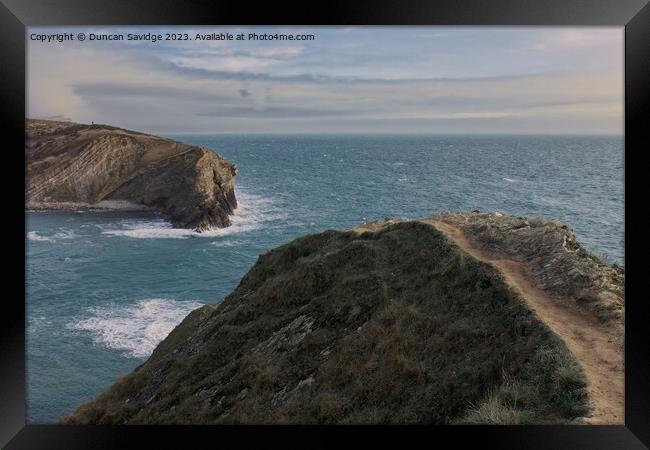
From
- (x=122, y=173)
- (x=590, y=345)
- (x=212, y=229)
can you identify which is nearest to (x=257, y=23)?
(x=590, y=345)

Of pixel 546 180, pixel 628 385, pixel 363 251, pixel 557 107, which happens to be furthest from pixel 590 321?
pixel 557 107

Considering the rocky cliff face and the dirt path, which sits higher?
the rocky cliff face

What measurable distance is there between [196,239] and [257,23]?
50.2m

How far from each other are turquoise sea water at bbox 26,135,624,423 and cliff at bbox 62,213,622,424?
4.71 meters

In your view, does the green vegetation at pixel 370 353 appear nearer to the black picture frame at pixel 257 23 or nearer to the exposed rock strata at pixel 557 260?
the black picture frame at pixel 257 23

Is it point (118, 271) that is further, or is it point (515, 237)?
point (118, 271)

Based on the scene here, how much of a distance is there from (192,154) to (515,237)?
58874 millimetres

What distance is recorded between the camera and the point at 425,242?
1745 cm

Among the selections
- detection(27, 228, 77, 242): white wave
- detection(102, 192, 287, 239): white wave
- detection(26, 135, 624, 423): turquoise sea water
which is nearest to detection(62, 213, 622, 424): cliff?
detection(26, 135, 624, 423): turquoise sea water

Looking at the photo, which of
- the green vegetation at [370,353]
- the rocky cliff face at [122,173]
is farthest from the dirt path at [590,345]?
the rocky cliff face at [122,173]

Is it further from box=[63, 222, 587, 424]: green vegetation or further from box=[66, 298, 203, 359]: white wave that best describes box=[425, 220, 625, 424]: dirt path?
box=[66, 298, 203, 359]: white wave

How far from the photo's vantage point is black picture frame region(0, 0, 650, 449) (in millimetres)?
10781

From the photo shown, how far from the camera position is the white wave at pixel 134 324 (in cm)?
3372

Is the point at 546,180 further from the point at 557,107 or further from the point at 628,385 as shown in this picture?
the point at 628,385
